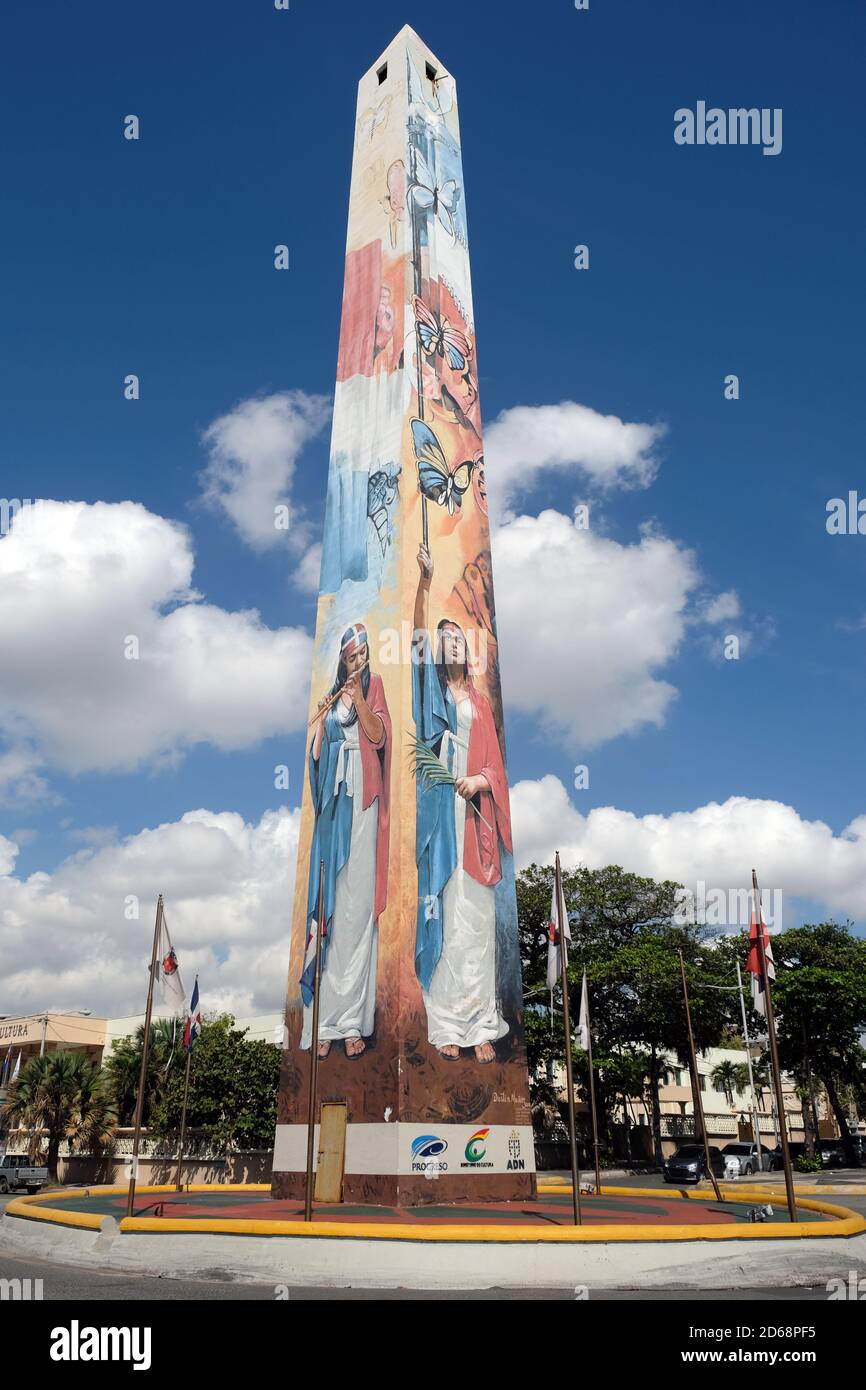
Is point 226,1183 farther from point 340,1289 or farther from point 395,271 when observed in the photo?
point 395,271

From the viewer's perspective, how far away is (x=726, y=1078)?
86.4 metres

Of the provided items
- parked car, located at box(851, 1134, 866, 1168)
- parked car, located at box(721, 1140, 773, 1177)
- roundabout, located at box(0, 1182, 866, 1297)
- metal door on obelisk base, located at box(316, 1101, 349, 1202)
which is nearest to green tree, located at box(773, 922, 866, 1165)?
parked car, located at box(851, 1134, 866, 1168)

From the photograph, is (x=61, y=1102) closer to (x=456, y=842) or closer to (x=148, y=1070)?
(x=148, y=1070)

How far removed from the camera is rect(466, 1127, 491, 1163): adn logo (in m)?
28.5

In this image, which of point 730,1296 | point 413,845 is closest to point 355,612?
point 413,845

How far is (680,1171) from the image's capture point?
43.8 m

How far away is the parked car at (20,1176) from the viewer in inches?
1737

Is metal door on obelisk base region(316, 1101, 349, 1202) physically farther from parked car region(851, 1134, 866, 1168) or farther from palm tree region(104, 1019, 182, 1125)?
parked car region(851, 1134, 866, 1168)

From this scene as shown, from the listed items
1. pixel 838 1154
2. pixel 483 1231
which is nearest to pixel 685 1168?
pixel 483 1231

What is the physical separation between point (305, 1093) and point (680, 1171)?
20999 mm

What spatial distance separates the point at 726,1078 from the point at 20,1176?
6042 centimetres

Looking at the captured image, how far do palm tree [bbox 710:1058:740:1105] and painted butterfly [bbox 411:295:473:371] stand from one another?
67.2 meters

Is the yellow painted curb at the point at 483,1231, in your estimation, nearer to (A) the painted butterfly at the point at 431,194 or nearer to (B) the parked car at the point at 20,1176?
(B) the parked car at the point at 20,1176

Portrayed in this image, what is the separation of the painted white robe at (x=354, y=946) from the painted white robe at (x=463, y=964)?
6.41 ft
